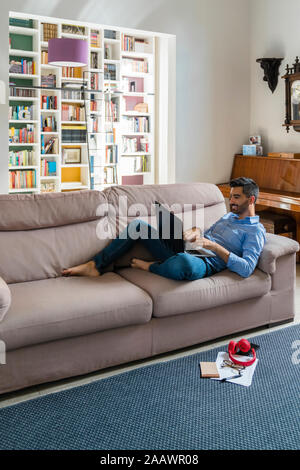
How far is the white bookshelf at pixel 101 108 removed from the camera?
Answer: 618cm

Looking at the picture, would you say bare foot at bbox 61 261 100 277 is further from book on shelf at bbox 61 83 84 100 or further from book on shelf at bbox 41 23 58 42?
book on shelf at bbox 41 23 58 42

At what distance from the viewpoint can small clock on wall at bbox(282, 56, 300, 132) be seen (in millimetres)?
4426

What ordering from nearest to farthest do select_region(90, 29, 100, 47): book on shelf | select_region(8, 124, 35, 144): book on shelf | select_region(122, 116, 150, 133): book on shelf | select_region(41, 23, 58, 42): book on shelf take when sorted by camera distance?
1. select_region(41, 23, 58, 42): book on shelf
2. select_region(8, 124, 35, 144): book on shelf
3. select_region(90, 29, 100, 47): book on shelf
4. select_region(122, 116, 150, 133): book on shelf

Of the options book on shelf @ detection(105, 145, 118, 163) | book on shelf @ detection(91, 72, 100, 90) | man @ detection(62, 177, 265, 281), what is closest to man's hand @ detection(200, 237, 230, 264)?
man @ detection(62, 177, 265, 281)

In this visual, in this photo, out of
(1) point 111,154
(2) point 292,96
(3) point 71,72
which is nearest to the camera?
(2) point 292,96

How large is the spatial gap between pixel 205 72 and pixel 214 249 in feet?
8.94

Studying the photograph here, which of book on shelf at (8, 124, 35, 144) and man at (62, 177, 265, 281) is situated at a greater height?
book on shelf at (8, 124, 35, 144)

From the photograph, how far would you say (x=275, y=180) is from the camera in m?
4.59

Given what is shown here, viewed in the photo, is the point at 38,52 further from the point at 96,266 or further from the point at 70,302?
the point at 70,302

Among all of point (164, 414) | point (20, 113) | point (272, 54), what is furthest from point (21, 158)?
point (164, 414)

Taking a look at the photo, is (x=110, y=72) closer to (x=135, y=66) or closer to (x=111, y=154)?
(x=135, y=66)

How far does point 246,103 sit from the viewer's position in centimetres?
515

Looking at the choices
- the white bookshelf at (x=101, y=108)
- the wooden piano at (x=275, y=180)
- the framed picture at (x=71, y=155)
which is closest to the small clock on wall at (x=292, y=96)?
the wooden piano at (x=275, y=180)

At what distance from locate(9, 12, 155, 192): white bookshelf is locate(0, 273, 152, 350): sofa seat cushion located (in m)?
4.00
